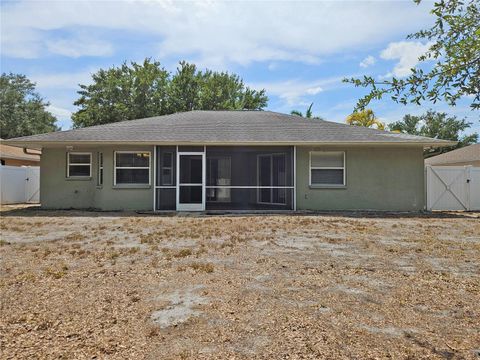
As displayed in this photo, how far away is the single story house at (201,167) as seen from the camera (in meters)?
14.5

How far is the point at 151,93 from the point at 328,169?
2413 cm

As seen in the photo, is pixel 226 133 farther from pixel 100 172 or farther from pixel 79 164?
pixel 79 164

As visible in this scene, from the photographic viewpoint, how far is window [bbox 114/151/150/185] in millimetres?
15070

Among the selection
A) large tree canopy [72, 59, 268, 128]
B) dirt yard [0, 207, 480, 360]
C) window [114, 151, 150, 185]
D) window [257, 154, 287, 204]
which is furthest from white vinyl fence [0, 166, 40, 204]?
large tree canopy [72, 59, 268, 128]

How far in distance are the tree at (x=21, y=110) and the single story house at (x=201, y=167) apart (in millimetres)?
27048

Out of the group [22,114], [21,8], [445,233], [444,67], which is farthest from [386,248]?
[22,114]

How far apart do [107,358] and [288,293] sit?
7.40 ft

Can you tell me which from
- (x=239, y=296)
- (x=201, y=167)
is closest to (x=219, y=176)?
(x=201, y=167)

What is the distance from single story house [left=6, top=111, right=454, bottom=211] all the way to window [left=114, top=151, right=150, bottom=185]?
0.12 feet

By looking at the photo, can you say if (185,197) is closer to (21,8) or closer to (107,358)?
(21,8)

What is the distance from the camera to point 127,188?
14922 millimetres

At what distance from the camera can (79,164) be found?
15805mm

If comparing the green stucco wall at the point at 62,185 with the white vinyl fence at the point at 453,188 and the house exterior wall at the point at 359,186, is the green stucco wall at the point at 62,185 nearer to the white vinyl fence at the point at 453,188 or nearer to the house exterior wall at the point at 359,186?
the house exterior wall at the point at 359,186

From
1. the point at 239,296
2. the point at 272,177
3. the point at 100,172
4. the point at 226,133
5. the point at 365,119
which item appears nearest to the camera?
the point at 239,296
